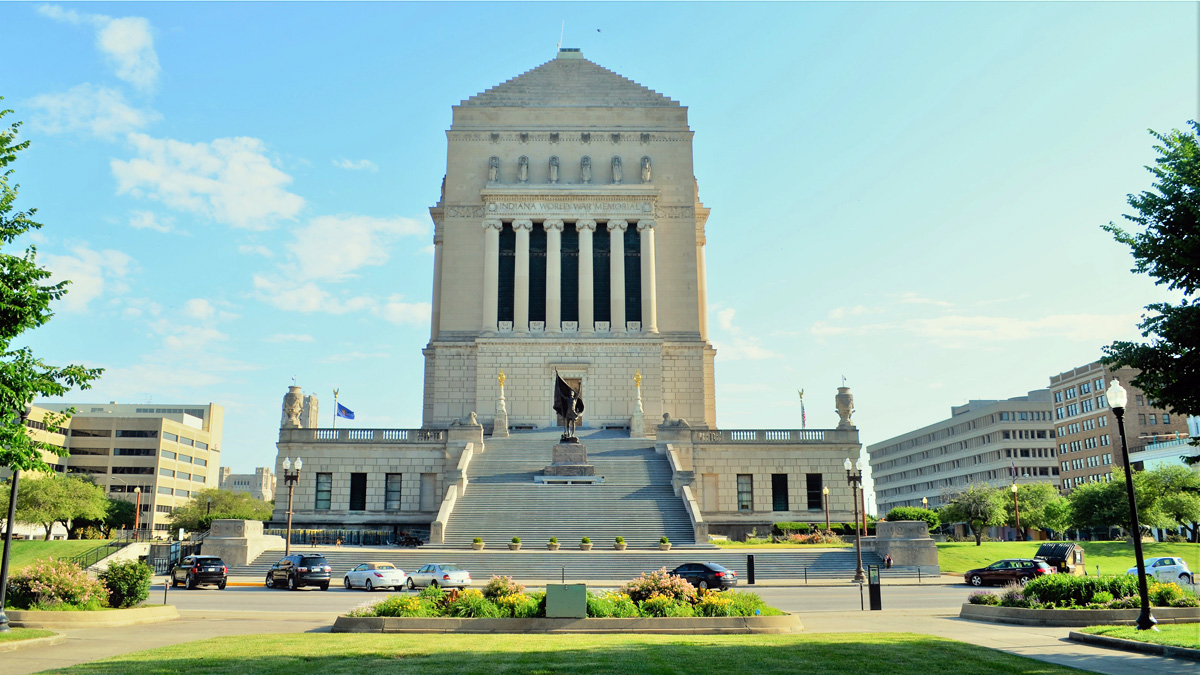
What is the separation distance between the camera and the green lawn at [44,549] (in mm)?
50250

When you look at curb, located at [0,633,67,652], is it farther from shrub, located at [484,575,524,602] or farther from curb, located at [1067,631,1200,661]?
curb, located at [1067,631,1200,661]

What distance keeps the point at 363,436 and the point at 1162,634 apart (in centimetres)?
4598

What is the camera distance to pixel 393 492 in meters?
56.1

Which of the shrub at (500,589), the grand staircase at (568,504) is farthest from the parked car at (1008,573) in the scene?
the shrub at (500,589)

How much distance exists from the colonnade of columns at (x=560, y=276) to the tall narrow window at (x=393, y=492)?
17133 mm

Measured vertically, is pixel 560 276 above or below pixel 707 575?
above

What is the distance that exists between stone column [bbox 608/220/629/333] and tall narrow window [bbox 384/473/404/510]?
2139 centimetres

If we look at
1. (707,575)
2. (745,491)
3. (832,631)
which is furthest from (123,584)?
(745,491)

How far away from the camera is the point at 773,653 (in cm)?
1627

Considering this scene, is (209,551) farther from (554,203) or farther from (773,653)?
(554,203)

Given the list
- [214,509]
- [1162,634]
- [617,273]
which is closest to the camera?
[1162,634]

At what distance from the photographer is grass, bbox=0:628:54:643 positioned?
18406 millimetres

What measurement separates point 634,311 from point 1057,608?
5141 centimetres

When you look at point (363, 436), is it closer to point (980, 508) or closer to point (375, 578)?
point (375, 578)
